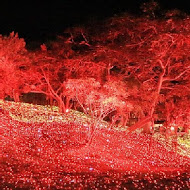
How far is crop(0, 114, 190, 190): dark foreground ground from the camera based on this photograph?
700 centimetres

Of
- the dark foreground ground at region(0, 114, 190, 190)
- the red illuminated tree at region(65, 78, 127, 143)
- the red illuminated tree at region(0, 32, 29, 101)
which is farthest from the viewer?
the red illuminated tree at region(0, 32, 29, 101)

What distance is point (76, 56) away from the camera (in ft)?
49.0

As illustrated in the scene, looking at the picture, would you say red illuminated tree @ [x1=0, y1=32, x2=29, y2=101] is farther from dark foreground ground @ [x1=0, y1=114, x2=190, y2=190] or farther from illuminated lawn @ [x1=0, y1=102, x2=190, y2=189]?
dark foreground ground @ [x1=0, y1=114, x2=190, y2=190]

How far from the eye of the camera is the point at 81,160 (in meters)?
9.24

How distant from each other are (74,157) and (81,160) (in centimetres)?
32

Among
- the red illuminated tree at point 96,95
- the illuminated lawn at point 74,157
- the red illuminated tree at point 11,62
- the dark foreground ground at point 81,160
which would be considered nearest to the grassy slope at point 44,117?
the illuminated lawn at point 74,157

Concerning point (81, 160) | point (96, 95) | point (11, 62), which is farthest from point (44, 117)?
point (81, 160)

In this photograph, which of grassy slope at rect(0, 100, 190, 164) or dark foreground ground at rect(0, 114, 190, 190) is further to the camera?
grassy slope at rect(0, 100, 190, 164)

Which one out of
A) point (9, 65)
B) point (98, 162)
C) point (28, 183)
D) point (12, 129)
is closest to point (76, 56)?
point (9, 65)

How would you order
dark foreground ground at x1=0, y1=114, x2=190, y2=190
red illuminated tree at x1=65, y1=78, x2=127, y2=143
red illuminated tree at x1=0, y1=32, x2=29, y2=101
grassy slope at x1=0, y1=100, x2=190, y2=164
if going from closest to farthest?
1. dark foreground ground at x1=0, y1=114, x2=190, y2=190
2. red illuminated tree at x1=65, y1=78, x2=127, y2=143
3. red illuminated tree at x1=0, y1=32, x2=29, y2=101
4. grassy slope at x1=0, y1=100, x2=190, y2=164

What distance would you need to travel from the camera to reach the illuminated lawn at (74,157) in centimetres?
707

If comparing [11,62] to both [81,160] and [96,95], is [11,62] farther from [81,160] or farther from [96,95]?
[81,160]

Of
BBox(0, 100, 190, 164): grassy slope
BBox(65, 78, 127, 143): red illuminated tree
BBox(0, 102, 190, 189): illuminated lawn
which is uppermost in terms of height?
BBox(65, 78, 127, 143): red illuminated tree

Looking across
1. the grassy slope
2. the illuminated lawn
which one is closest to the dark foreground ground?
the illuminated lawn
